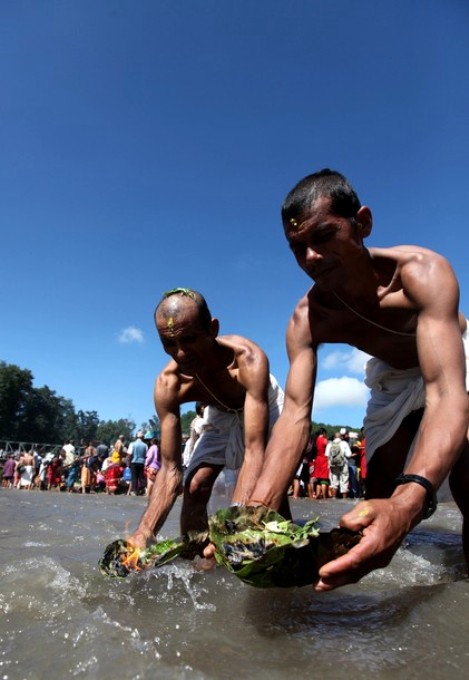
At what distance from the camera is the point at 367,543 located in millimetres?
1228

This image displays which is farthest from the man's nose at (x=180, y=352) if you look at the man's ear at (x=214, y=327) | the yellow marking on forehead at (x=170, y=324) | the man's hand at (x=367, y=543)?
the man's hand at (x=367, y=543)

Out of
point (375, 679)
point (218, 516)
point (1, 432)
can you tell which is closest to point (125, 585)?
point (218, 516)

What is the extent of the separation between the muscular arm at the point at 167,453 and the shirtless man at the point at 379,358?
1169 mm

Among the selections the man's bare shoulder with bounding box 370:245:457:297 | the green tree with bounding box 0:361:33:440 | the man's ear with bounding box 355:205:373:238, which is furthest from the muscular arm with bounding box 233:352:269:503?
the green tree with bounding box 0:361:33:440

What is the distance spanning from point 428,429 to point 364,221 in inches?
37.6

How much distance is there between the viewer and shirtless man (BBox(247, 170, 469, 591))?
1.43m

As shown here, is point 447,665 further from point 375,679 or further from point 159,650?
point 159,650

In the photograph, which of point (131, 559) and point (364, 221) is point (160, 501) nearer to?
point (131, 559)

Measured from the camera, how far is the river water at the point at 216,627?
1201 millimetres

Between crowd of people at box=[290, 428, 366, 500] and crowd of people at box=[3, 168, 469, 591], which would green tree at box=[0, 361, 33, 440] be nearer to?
crowd of people at box=[290, 428, 366, 500]

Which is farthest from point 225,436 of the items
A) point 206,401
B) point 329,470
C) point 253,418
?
point 329,470

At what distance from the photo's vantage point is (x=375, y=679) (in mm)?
1146

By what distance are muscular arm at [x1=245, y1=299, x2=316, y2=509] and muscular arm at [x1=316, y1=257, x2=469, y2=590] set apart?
0.55 metres

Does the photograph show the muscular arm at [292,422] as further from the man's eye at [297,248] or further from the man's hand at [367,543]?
the man's hand at [367,543]
